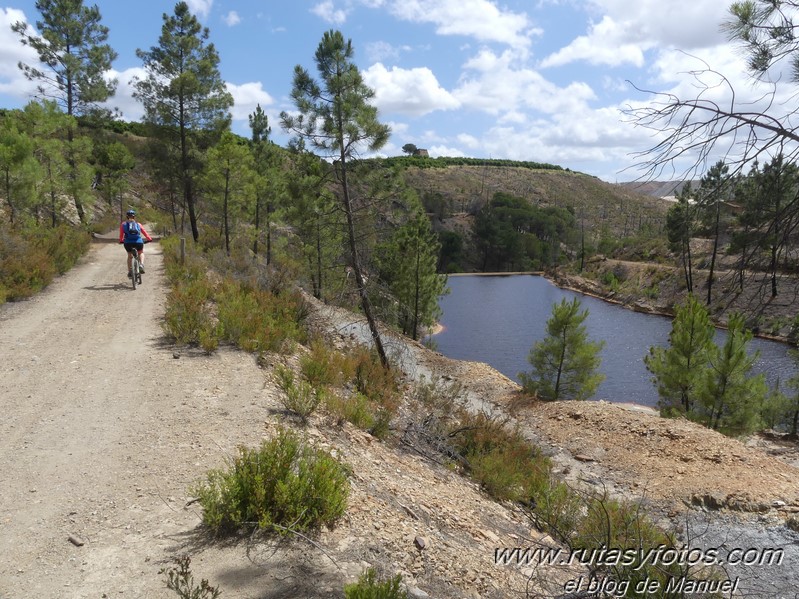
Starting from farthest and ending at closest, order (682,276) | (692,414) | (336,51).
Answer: (682,276) < (692,414) < (336,51)

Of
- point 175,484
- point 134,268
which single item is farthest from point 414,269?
point 175,484

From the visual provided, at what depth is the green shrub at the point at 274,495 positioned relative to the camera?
159 inches

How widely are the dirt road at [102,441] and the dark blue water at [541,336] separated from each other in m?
16.8

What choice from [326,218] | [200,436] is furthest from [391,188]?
[200,436]

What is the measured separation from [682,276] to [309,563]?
55.3 m

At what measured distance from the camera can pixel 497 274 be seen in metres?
88.8

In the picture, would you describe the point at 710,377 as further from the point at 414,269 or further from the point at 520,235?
the point at 520,235

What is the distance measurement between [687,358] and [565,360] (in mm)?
3886

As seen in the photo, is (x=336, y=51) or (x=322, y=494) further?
(x=336, y=51)

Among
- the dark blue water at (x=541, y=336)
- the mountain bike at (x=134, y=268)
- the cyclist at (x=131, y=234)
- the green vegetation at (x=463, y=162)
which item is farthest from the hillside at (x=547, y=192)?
the cyclist at (x=131, y=234)

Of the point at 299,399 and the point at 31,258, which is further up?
the point at 31,258

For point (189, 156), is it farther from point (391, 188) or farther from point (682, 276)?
point (682, 276)

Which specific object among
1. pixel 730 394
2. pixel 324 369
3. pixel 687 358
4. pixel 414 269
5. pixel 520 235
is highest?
pixel 520 235

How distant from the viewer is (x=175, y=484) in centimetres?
470
